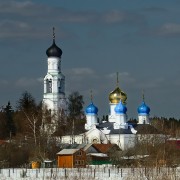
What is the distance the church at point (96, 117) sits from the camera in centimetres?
5912

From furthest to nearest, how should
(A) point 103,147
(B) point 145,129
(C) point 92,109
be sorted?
(C) point 92,109 → (B) point 145,129 → (A) point 103,147

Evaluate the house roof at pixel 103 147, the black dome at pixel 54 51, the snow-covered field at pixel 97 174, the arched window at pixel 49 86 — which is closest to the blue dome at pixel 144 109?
the arched window at pixel 49 86

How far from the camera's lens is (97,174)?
34875mm

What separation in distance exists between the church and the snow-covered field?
19.7 meters

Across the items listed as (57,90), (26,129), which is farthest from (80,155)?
(57,90)

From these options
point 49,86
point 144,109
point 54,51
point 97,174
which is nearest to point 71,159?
point 97,174

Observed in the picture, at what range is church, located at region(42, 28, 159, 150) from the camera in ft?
194

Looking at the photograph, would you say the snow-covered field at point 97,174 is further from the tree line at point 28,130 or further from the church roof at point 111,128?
the church roof at point 111,128

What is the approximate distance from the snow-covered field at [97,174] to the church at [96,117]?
19.7 metres

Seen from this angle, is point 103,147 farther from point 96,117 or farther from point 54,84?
point 54,84

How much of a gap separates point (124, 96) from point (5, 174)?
2761cm

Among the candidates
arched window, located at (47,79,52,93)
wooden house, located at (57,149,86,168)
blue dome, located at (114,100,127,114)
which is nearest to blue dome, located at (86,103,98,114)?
blue dome, located at (114,100,127,114)

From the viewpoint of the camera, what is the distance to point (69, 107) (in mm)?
70250

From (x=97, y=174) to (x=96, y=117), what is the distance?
2901cm
